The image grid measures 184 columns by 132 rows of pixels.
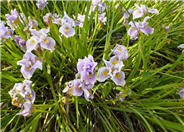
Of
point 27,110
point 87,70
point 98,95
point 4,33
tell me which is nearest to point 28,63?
point 27,110

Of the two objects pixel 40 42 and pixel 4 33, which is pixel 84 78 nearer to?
pixel 40 42

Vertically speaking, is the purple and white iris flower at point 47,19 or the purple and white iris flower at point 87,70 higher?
the purple and white iris flower at point 47,19

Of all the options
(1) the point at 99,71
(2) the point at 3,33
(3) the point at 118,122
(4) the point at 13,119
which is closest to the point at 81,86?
(1) the point at 99,71

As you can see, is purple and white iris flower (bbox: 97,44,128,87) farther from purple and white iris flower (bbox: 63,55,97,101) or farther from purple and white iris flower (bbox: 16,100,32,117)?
purple and white iris flower (bbox: 16,100,32,117)

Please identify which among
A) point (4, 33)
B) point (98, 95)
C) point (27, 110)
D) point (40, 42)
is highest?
point (4, 33)

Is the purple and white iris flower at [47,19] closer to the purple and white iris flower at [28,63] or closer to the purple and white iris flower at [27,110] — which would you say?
the purple and white iris flower at [28,63]

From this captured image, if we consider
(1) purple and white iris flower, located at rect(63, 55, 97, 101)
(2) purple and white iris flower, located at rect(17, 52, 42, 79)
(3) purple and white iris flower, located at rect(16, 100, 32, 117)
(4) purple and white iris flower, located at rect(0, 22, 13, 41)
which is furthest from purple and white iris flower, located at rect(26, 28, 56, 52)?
(4) purple and white iris flower, located at rect(0, 22, 13, 41)

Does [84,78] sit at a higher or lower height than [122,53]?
lower

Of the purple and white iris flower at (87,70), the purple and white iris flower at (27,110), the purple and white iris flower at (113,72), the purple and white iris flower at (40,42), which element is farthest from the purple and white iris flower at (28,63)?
the purple and white iris flower at (113,72)

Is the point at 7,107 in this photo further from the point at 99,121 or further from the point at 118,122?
the point at 118,122
